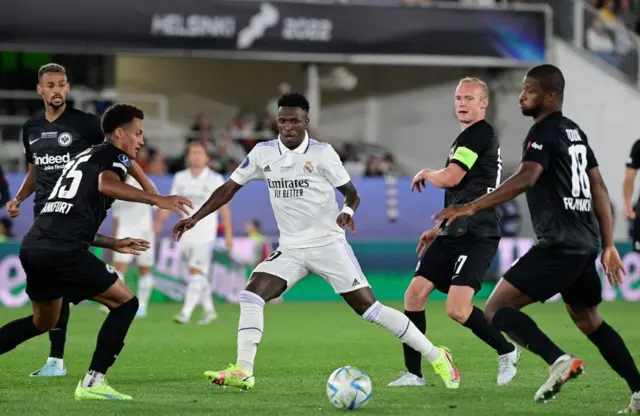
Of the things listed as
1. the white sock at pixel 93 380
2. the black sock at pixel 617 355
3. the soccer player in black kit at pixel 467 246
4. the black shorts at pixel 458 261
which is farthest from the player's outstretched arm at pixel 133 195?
the black sock at pixel 617 355

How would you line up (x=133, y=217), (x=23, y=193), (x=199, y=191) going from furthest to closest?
(x=133, y=217), (x=199, y=191), (x=23, y=193)

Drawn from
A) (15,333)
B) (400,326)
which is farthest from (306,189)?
(15,333)

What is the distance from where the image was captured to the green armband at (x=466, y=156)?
9133 mm

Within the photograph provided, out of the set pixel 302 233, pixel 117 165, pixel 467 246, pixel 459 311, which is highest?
pixel 117 165

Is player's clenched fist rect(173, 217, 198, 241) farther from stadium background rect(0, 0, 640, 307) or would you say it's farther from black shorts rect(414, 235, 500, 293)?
stadium background rect(0, 0, 640, 307)

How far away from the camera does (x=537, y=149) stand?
7.73 meters

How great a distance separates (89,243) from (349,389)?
214cm

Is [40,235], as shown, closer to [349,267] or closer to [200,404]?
[200,404]

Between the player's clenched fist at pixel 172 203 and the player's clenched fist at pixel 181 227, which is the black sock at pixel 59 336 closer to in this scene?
the player's clenched fist at pixel 181 227

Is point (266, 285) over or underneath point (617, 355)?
over

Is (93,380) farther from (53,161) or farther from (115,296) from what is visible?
(53,161)

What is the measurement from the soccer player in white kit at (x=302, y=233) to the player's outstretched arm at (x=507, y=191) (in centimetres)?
143

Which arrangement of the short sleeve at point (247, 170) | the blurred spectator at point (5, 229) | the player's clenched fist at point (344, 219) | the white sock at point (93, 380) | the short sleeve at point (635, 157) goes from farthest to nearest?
the blurred spectator at point (5, 229)
the short sleeve at point (635, 157)
the short sleeve at point (247, 170)
the player's clenched fist at point (344, 219)
the white sock at point (93, 380)

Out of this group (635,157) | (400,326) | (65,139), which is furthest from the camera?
(635,157)
